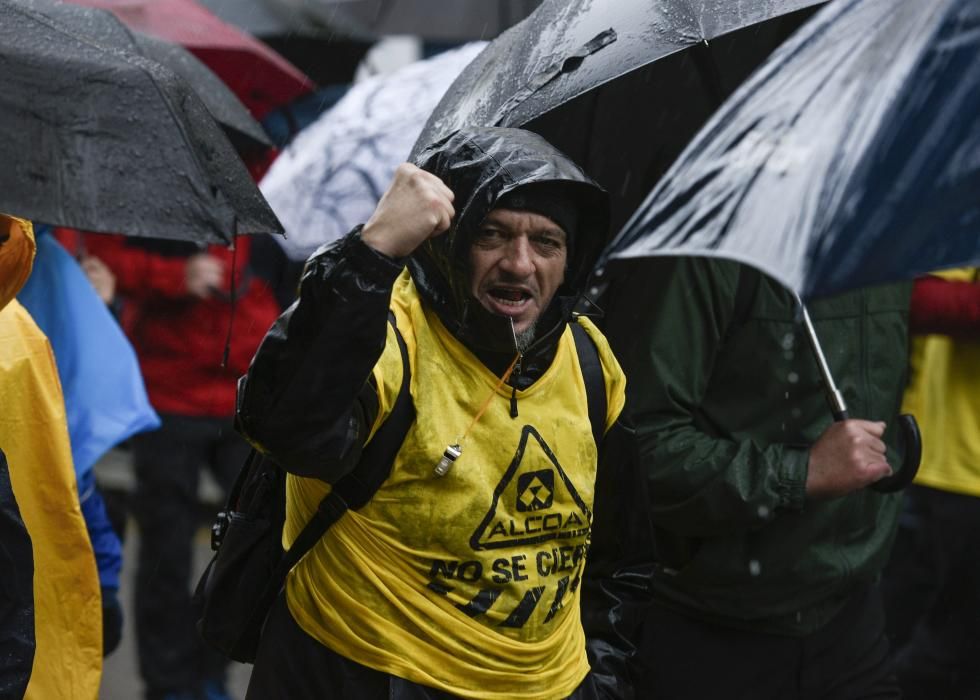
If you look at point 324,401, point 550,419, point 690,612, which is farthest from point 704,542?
point 324,401

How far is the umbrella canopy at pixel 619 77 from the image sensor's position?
3.51 metres

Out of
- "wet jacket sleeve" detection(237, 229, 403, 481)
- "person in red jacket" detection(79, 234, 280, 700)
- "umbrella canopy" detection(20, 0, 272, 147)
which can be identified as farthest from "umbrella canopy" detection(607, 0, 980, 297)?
"person in red jacket" detection(79, 234, 280, 700)

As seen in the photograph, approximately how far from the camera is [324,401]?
276 cm

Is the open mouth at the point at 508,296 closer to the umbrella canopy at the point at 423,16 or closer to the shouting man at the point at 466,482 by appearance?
the shouting man at the point at 466,482

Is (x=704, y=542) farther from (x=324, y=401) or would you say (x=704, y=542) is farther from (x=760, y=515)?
(x=324, y=401)

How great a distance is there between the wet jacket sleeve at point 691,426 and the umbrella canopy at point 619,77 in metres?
0.41

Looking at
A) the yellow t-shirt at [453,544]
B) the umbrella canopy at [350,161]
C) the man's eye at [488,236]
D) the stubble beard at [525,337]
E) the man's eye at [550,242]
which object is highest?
the man's eye at [488,236]

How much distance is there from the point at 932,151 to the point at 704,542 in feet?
5.97

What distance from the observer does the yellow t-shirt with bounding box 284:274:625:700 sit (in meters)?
3.07

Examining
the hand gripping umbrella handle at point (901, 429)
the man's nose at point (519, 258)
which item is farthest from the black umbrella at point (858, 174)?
the hand gripping umbrella handle at point (901, 429)

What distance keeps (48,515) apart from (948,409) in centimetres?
308

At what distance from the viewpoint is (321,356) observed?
8.98 ft

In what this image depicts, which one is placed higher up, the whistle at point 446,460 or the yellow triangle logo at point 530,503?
the whistle at point 446,460

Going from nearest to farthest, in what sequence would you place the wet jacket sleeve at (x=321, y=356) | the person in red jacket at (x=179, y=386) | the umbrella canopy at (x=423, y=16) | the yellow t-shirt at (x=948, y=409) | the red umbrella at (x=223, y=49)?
the wet jacket sleeve at (x=321, y=356)
the yellow t-shirt at (x=948, y=409)
the person in red jacket at (x=179, y=386)
the red umbrella at (x=223, y=49)
the umbrella canopy at (x=423, y=16)
